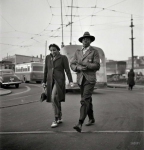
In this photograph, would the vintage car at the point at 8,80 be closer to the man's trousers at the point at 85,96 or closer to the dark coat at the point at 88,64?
the dark coat at the point at 88,64

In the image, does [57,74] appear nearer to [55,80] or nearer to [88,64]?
[55,80]

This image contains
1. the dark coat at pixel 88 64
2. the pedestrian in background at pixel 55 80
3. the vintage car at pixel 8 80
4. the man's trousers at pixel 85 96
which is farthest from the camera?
the vintage car at pixel 8 80

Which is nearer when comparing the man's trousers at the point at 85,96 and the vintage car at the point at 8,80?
the man's trousers at the point at 85,96

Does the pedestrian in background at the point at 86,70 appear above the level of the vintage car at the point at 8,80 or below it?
above

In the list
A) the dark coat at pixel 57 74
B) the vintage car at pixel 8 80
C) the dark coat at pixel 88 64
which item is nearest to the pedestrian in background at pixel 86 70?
the dark coat at pixel 88 64

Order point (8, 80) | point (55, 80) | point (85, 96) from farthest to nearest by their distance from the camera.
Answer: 1. point (8, 80)
2. point (55, 80)
3. point (85, 96)

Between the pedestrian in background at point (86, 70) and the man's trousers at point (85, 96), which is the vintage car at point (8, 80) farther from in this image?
the man's trousers at point (85, 96)

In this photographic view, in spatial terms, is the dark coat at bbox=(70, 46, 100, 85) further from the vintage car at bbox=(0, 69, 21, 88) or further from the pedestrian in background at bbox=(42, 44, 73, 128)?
the vintage car at bbox=(0, 69, 21, 88)

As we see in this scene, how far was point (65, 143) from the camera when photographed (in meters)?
3.04

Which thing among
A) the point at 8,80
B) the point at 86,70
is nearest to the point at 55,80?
the point at 86,70

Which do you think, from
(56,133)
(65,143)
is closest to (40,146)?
(65,143)

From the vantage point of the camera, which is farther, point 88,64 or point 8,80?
point 8,80

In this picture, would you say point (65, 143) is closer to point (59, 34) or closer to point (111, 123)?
point (111, 123)

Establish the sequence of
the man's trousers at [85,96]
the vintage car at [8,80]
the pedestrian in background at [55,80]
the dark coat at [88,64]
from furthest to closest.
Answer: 1. the vintage car at [8,80]
2. the pedestrian in background at [55,80]
3. the dark coat at [88,64]
4. the man's trousers at [85,96]
